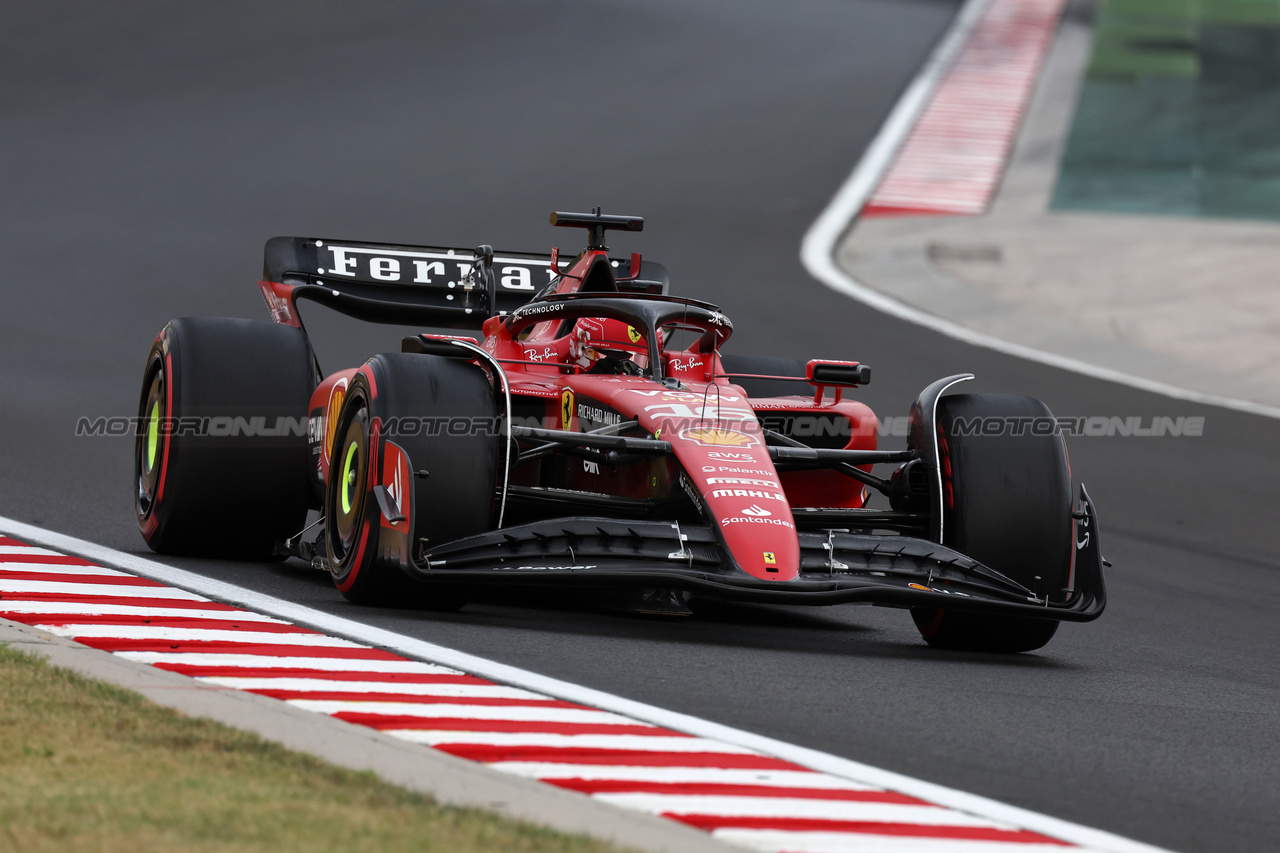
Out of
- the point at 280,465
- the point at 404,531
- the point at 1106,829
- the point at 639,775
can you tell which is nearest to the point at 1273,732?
the point at 1106,829

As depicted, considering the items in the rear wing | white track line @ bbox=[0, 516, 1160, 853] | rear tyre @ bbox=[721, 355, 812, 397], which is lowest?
white track line @ bbox=[0, 516, 1160, 853]

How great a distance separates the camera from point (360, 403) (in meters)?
7.81

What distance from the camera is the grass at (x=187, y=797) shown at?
3.79 metres

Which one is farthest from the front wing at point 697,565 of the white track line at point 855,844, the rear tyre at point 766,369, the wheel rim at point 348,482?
the rear tyre at point 766,369

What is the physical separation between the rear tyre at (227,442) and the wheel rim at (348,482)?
1.11 metres

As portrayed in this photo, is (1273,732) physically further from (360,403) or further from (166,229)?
(166,229)

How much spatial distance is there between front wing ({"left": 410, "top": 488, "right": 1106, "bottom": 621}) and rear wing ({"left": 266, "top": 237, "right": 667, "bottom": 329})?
3.43 meters

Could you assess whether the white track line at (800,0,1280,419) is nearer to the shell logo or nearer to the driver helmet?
the driver helmet

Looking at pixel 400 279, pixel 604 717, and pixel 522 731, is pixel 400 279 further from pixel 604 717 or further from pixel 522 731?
pixel 522 731

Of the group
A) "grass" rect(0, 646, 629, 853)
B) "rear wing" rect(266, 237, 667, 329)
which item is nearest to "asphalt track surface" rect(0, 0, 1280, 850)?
"grass" rect(0, 646, 629, 853)

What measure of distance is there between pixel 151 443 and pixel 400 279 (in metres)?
1.96

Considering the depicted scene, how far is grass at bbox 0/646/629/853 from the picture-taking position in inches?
149

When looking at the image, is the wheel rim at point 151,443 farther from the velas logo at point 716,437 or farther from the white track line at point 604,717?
the velas logo at point 716,437

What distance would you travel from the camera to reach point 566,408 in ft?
26.8
